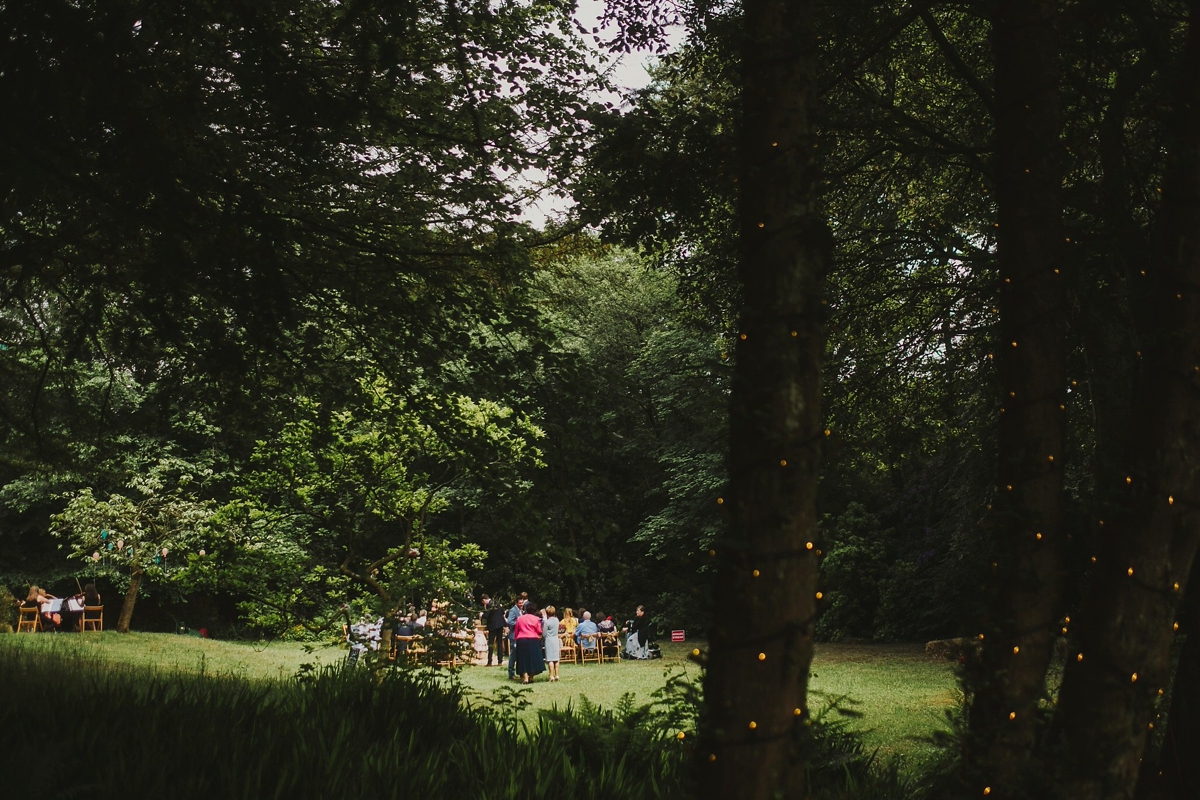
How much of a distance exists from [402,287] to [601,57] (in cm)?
244

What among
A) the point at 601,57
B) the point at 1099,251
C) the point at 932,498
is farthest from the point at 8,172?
the point at 932,498

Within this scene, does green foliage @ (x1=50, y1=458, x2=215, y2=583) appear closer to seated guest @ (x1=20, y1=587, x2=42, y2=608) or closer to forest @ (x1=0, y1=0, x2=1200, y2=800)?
seated guest @ (x1=20, y1=587, x2=42, y2=608)

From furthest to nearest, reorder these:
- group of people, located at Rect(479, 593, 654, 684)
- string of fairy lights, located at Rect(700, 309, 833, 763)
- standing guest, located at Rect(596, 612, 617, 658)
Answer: standing guest, located at Rect(596, 612, 617, 658)
group of people, located at Rect(479, 593, 654, 684)
string of fairy lights, located at Rect(700, 309, 833, 763)

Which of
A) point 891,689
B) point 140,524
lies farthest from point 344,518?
point 140,524

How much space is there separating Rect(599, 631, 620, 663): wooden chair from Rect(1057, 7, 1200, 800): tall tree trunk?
2158 cm

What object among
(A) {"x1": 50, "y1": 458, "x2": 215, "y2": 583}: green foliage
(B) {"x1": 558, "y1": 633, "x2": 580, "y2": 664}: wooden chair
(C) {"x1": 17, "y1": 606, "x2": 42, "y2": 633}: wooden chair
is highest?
(A) {"x1": 50, "y1": 458, "x2": 215, "y2": 583}: green foliage

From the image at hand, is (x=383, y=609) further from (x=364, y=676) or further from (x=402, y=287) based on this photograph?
(x=402, y=287)

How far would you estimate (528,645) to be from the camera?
18.6 metres

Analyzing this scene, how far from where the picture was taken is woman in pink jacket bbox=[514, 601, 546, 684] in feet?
60.3

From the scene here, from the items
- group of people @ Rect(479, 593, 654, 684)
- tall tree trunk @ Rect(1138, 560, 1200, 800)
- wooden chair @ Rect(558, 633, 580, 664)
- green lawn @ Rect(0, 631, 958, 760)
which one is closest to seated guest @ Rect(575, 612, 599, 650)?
group of people @ Rect(479, 593, 654, 684)

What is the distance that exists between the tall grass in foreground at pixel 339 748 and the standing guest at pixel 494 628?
1515cm

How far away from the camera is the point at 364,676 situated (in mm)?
8320

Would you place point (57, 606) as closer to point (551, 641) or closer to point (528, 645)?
point (551, 641)

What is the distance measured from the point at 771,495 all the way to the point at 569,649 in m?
22.2
